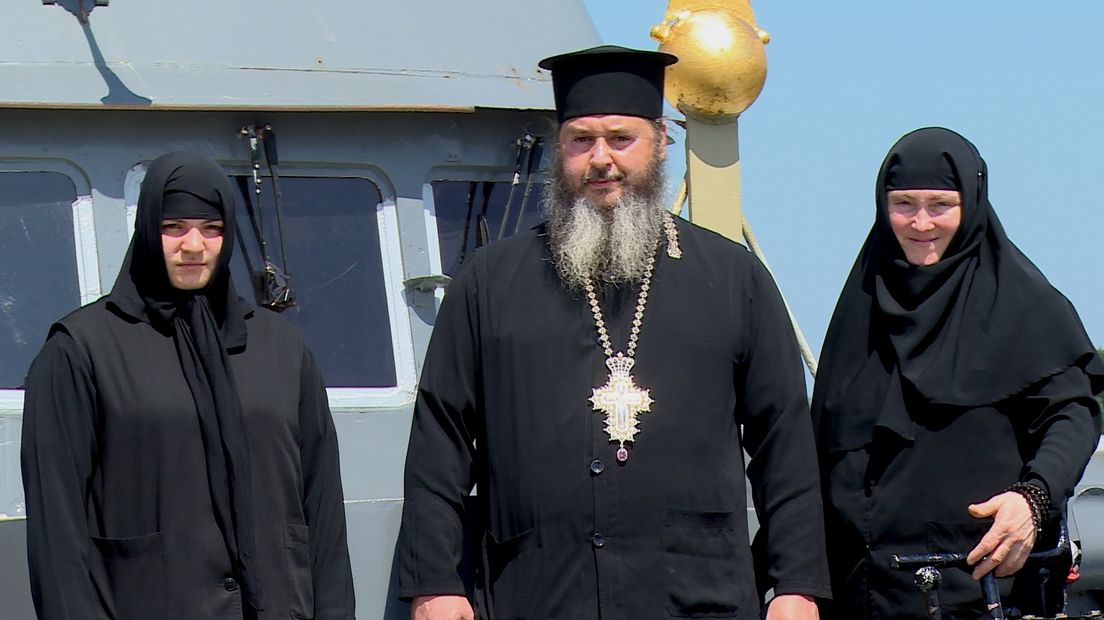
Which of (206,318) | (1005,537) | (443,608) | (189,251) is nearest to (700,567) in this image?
(443,608)

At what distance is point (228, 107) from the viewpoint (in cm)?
648

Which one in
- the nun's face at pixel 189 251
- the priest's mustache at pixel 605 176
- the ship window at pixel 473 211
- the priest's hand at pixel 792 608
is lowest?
the priest's hand at pixel 792 608

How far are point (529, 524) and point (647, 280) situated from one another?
2.22 ft

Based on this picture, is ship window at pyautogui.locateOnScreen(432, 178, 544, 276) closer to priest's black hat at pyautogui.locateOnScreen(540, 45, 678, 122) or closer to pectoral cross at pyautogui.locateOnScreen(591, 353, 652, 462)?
priest's black hat at pyautogui.locateOnScreen(540, 45, 678, 122)

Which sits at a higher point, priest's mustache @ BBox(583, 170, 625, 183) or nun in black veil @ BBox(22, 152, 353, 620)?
priest's mustache @ BBox(583, 170, 625, 183)

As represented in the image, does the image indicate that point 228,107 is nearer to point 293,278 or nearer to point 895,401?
point 293,278

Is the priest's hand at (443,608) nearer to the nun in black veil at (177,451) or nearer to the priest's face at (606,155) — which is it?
the nun in black veil at (177,451)

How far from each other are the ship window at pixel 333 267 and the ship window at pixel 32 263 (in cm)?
53

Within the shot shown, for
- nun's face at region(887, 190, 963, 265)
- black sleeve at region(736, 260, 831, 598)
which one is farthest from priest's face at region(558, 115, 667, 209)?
nun's face at region(887, 190, 963, 265)

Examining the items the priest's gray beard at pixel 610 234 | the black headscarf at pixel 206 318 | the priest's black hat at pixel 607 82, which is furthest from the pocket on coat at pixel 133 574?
the priest's black hat at pixel 607 82

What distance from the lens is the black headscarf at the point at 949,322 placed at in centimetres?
514

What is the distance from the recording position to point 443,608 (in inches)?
188

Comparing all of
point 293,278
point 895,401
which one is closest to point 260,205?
point 293,278

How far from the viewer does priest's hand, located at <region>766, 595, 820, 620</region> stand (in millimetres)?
4816
